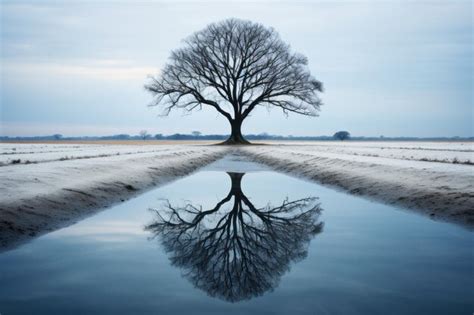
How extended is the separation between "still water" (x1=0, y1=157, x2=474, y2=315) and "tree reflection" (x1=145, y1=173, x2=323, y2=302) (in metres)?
0.02

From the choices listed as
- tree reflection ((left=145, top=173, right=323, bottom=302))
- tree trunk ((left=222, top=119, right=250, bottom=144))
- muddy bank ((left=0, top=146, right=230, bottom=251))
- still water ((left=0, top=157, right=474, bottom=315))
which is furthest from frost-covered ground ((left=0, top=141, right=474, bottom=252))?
tree trunk ((left=222, top=119, right=250, bottom=144))

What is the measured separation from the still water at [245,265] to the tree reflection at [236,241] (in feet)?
0.06

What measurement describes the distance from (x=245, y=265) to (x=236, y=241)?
1198mm

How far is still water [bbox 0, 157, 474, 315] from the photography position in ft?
12.1

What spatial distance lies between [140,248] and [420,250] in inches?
153

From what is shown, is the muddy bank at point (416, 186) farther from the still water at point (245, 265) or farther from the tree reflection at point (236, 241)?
the tree reflection at point (236, 241)

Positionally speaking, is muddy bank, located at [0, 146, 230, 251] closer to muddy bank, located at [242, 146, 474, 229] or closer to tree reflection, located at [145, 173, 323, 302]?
tree reflection, located at [145, 173, 323, 302]

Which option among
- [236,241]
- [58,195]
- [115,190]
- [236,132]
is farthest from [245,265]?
[236,132]

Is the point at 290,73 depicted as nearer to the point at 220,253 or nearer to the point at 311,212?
the point at 311,212

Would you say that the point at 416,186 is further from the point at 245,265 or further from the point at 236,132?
the point at 236,132

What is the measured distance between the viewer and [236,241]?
612 centimetres

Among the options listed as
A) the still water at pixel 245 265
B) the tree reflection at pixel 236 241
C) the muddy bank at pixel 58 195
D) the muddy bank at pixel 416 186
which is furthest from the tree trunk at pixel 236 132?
the still water at pixel 245 265

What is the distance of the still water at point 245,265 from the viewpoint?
370 cm

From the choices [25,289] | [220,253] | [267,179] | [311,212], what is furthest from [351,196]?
[25,289]
